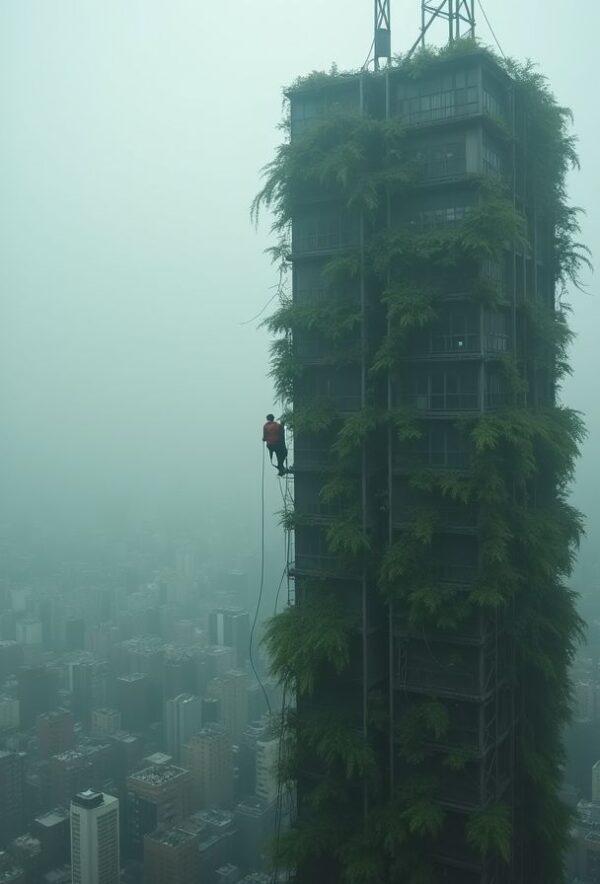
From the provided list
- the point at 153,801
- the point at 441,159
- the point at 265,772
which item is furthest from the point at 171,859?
the point at 441,159

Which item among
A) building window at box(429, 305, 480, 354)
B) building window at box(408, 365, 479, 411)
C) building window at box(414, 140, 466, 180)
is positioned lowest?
building window at box(408, 365, 479, 411)

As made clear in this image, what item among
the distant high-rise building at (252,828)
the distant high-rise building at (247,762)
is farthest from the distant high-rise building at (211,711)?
the distant high-rise building at (252,828)

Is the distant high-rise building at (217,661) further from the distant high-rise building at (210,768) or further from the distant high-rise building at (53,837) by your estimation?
the distant high-rise building at (53,837)

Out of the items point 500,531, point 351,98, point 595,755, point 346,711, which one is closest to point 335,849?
point 346,711

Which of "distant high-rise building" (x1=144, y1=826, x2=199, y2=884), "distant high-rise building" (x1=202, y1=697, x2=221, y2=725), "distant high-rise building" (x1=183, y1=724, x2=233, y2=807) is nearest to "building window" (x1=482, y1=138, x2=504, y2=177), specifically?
"distant high-rise building" (x1=144, y1=826, x2=199, y2=884)

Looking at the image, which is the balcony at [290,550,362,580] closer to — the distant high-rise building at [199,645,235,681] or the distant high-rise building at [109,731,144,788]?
the distant high-rise building at [109,731,144,788]

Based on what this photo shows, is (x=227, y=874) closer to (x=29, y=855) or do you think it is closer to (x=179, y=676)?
(x=29, y=855)

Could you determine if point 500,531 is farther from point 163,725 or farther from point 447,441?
point 163,725
